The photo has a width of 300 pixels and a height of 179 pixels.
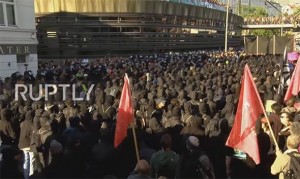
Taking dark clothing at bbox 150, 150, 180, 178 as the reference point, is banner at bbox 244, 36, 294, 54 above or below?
above

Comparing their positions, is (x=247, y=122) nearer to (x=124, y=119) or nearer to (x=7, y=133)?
(x=124, y=119)

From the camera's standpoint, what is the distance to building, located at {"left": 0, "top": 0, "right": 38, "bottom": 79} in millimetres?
22141

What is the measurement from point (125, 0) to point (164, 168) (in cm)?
3746

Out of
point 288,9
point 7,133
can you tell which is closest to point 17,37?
point 7,133

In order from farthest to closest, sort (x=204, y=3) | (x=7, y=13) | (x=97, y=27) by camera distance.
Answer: (x=204, y=3), (x=97, y=27), (x=7, y=13)

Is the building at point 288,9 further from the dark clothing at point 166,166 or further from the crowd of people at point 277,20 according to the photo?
the dark clothing at point 166,166

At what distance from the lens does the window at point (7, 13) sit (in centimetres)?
2220

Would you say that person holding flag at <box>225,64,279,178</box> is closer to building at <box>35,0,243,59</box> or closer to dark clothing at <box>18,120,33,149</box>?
dark clothing at <box>18,120,33,149</box>

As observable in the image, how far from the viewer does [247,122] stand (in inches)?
247

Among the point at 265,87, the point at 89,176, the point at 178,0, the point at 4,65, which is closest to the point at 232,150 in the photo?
the point at 89,176

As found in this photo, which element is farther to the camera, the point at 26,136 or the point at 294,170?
the point at 26,136

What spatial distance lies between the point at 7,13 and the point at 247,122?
19.5 m

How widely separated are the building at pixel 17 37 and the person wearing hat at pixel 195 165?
1801 cm

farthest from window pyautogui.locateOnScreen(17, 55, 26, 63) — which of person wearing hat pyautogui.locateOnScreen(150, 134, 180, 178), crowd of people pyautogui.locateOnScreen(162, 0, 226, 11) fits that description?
crowd of people pyautogui.locateOnScreen(162, 0, 226, 11)
